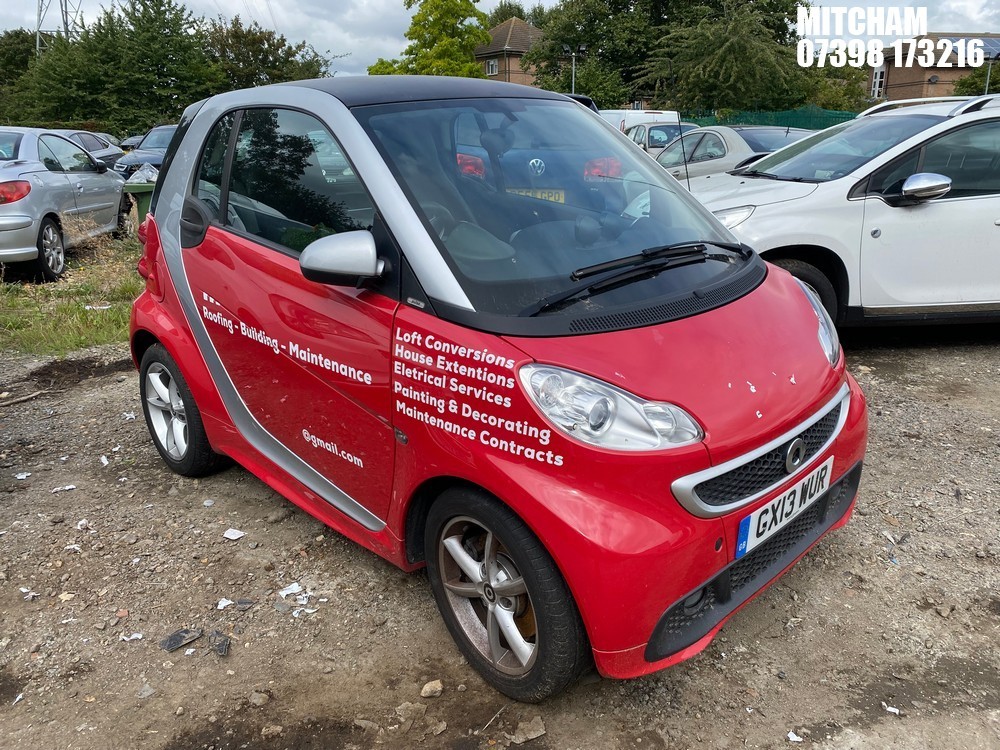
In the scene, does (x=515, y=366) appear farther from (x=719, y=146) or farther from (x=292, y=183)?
(x=719, y=146)

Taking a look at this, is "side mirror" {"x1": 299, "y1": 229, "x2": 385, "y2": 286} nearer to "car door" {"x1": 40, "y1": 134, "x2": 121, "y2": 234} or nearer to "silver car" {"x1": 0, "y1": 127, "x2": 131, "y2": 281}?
"silver car" {"x1": 0, "y1": 127, "x2": 131, "y2": 281}

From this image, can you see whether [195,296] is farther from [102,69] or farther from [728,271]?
[102,69]

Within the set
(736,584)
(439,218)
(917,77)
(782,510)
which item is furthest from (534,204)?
(917,77)

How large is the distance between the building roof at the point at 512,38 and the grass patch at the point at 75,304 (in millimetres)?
64805

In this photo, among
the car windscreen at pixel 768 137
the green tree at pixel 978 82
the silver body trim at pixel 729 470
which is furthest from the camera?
the green tree at pixel 978 82

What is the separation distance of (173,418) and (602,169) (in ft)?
7.64

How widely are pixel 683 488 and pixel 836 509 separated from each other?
942 mm

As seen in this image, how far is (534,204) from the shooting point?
8.70ft

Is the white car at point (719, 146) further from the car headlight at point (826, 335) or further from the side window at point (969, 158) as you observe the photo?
the car headlight at point (826, 335)

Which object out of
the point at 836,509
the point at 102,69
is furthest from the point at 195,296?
the point at 102,69

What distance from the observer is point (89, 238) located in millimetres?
8969

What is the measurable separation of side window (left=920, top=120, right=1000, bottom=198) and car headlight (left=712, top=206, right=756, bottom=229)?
1.11 meters

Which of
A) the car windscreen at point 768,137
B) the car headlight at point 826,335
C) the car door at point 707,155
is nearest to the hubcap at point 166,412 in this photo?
the car headlight at point 826,335

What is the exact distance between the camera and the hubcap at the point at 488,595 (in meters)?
2.26
